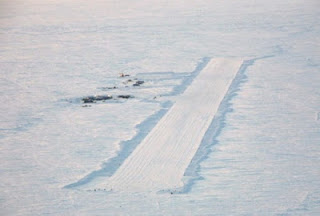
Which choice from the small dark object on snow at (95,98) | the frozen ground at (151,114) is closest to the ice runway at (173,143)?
the frozen ground at (151,114)

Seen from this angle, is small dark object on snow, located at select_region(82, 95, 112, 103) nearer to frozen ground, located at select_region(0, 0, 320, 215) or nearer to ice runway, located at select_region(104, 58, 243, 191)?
frozen ground, located at select_region(0, 0, 320, 215)

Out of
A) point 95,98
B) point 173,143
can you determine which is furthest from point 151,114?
point 173,143

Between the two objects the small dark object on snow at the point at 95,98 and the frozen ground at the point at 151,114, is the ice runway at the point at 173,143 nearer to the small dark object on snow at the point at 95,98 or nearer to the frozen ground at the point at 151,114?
the frozen ground at the point at 151,114

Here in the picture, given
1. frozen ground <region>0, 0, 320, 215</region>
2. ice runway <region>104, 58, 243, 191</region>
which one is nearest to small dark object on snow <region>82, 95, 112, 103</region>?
frozen ground <region>0, 0, 320, 215</region>

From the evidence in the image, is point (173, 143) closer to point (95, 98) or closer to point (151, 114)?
point (151, 114)

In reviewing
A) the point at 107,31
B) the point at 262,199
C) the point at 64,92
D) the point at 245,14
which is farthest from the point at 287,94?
the point at 245,14

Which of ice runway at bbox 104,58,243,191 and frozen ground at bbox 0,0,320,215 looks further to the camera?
ice runway at bbox 104,58,243,191

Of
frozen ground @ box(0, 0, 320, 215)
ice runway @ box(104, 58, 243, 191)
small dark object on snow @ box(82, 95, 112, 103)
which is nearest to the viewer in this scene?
frozen ground @ box(0, 0, 320, 215)
